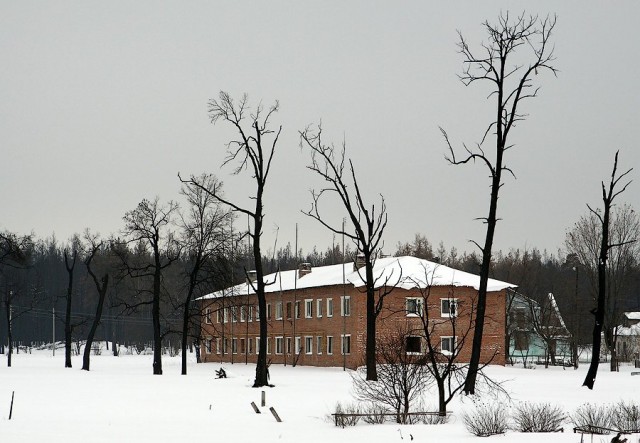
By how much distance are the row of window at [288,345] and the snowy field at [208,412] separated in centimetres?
2259

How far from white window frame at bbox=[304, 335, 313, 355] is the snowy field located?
2721 centimetres

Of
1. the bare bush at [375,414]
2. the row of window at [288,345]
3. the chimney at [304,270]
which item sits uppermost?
the chimney at [304,270]

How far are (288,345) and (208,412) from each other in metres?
48.1

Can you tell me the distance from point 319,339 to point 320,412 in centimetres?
4357

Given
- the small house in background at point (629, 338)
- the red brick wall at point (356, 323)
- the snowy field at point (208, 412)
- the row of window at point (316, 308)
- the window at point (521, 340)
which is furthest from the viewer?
the small house in background at point (629, 338)

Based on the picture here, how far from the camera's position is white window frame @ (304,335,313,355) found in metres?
73.7

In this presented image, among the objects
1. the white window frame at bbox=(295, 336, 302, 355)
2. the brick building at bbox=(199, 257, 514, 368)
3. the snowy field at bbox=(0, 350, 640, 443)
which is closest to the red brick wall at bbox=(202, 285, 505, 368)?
the brick building at bbox=(199, 257, 514, 368)

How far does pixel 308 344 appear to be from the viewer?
7431cm

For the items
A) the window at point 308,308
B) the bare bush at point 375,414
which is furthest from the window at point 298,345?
the bare bush at point 375,414

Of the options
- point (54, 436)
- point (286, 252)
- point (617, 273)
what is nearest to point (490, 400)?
point (54, 436)

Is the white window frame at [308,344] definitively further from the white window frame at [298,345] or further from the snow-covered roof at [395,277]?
the snow-covered roof at [395,277]

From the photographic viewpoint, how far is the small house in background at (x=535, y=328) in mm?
81875

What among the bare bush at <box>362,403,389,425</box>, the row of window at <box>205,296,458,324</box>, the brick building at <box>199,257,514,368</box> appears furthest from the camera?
the row of window at <box>205,296,458,324</box>

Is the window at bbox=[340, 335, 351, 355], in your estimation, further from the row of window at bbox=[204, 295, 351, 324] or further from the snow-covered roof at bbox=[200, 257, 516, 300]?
the snow-covered roof at bbox=[200, 257, 516, 300]
